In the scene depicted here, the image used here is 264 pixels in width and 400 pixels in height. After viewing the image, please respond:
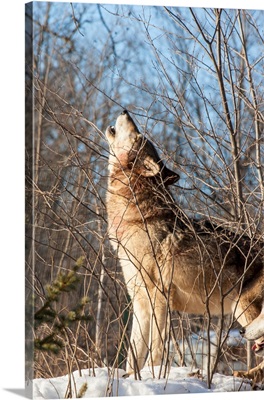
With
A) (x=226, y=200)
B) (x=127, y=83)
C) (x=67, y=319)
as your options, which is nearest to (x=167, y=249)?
(x=226, y=200)

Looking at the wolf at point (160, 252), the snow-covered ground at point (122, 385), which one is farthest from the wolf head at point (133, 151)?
the snow-covered ground at point (122, 385)

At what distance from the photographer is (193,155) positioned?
6.42 m

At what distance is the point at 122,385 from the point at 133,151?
5.72 ft

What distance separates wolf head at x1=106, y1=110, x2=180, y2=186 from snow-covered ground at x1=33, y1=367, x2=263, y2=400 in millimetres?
1434

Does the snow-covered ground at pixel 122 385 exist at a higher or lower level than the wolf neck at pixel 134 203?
lower

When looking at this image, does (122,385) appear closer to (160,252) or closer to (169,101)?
(160,252)

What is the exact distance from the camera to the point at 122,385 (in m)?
5.50

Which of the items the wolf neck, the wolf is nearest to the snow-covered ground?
the wolf

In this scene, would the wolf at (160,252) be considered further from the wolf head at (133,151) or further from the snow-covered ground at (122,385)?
the snow-covered ground at (122,385)

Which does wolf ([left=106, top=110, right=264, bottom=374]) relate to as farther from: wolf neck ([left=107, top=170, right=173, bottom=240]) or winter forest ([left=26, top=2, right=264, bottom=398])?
winter forest ([left=26, top=2, right=264, bottom=398])

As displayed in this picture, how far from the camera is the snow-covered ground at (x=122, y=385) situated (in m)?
5.36
